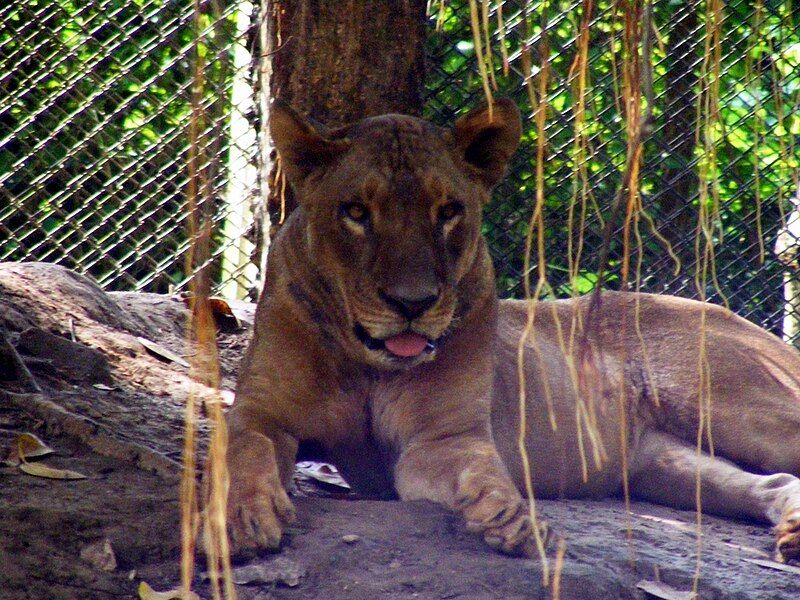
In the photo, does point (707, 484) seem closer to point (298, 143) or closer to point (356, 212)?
point (356, 212)

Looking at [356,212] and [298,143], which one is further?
[298,143]

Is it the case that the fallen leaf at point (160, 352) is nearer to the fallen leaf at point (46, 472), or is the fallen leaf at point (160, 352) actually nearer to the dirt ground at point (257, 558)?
the dirt ground at point (257, 558)

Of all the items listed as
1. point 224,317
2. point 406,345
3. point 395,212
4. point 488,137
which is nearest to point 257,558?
point 406,345

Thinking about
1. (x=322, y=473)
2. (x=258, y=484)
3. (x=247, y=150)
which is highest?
(x=247, y=150)

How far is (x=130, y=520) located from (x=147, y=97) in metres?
3.74

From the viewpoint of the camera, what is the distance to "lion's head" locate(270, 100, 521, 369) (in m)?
3.51

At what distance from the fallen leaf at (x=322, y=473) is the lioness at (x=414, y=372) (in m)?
0.29

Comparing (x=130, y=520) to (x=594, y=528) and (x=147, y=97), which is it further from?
(x=147, y=97)

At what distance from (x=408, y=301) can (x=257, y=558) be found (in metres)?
0.81

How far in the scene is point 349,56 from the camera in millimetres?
4914

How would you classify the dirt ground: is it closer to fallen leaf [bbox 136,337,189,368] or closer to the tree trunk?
fallen leaf [bbox 136,337,189,368]

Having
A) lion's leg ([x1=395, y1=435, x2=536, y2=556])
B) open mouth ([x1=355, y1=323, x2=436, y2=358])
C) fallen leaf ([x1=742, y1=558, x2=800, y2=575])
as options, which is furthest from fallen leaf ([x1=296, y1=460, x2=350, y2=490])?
fallen leaf ([x1=742, y1=558, x2=800, y2=575])

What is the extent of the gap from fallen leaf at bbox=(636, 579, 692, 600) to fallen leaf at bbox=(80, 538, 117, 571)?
54.9 inches

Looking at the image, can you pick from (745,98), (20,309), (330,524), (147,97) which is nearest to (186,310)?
(20,309)
